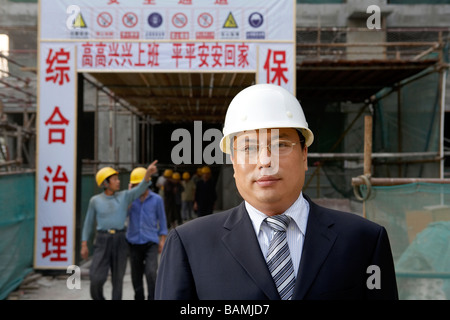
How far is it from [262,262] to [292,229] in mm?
A: 194

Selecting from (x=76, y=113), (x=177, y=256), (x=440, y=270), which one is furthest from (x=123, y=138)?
(x=177, y=256)

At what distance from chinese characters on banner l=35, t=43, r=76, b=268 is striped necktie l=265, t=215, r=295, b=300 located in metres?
7.71

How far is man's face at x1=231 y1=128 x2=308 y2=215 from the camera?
1623 mm

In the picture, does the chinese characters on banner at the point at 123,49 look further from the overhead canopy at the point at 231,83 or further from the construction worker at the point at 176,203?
the construction worker at the point at 176,203

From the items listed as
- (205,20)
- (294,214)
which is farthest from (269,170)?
(205,20)

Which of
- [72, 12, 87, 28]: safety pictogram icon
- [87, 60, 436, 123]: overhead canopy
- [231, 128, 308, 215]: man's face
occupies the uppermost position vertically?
[72, 12, 87, 28]: safety pictogram icon

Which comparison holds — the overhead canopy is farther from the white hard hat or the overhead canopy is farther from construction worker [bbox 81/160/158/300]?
the white hard hat

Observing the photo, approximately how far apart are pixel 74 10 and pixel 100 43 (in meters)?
0.87

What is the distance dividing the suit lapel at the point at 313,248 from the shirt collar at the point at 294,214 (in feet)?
0.08

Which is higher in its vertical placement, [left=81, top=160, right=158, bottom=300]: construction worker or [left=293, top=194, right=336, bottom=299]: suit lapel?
[left=293, top=194, right=336, bottom=299]: suit lapel

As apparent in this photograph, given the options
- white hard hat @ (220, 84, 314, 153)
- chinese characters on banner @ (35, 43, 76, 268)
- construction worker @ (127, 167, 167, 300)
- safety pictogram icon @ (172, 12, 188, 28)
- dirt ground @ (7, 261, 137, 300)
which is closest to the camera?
white hard hat @ (220, 84, 314, 153)

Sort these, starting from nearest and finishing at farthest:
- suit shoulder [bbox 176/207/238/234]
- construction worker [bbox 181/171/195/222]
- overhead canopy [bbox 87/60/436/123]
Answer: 1. suit shoulder [bbox 176/207/238/234]
2. overhead canopy [bbox 87/60/436/123]
3. construction worker [bbox 181/171/195/222]

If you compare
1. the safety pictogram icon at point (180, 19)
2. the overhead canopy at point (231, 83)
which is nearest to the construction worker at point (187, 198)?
the overhead canopy at point (231, 83)

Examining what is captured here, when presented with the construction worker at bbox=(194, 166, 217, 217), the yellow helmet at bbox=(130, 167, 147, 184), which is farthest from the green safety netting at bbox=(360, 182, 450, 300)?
the construction worker at bbox=(194, 166, 217, 217)
